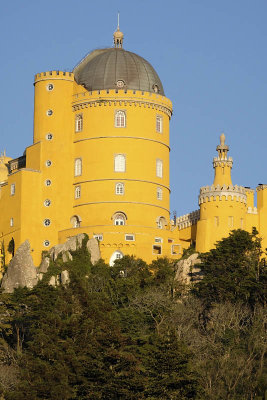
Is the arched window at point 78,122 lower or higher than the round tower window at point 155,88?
lower

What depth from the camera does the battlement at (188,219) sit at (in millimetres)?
105000

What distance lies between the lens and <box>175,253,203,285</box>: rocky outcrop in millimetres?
99438

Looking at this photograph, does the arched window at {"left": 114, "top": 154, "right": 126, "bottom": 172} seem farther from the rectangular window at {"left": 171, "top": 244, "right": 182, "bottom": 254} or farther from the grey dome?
the rectangular window at {"left": 171, "top": 244, "right": 182, "bottom": 254}

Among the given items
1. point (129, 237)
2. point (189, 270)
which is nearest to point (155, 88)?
point (129, 237)

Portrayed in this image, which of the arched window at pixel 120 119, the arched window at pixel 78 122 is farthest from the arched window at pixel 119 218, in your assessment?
the arched window at pixel 78 122

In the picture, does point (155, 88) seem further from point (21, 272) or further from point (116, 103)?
point (21, 272)

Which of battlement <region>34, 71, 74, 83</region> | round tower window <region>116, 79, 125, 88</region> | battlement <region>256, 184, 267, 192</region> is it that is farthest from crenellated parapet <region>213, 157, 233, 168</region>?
battlement <region>34, 71, 74, 83</region>

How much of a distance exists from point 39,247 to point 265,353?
24.8 m

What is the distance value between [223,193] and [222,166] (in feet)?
8.10

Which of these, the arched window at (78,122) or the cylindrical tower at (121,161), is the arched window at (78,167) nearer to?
the cylindrical tower at (121,161)

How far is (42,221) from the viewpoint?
103812 mm

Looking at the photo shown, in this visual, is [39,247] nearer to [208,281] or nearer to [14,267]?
[14,267]

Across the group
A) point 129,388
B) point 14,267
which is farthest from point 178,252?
point 129,388

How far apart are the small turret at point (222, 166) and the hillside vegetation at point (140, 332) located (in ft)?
16.8
